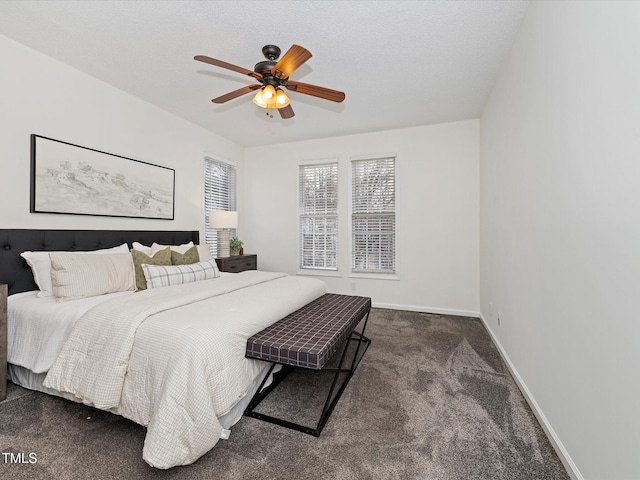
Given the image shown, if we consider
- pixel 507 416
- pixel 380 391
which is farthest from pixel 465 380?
pixel 380 391

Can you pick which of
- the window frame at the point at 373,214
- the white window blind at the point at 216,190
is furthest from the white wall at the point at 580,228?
the white window blind at the point at 216,190

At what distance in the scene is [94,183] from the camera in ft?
9.61

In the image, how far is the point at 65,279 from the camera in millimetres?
2186

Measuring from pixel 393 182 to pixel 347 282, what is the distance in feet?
5.60

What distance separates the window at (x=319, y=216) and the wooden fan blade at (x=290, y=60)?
106 inches

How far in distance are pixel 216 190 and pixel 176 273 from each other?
86.0 inches

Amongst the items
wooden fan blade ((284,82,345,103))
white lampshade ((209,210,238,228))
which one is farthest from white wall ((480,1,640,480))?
white lampshade ((209,210,238,228))

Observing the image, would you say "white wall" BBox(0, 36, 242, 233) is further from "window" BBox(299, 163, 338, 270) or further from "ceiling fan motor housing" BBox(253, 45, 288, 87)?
"ceiling fan motor housing" BBox(253, 45, 288, 87)

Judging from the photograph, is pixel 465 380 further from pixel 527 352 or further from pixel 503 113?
pixel 503 113

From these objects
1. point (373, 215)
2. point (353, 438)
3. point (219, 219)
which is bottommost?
point (353, 438)

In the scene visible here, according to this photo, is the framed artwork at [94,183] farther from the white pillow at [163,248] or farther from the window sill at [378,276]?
the window sill at [378,276]

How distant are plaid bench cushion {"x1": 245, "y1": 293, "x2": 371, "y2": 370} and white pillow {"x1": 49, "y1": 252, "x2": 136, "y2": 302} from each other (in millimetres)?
1430

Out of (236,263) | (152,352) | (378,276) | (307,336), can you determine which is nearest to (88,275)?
(152,352)

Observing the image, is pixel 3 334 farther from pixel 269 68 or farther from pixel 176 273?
pixel 269 68
